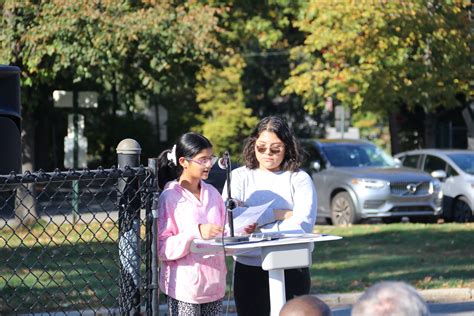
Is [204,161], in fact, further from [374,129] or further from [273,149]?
[374,129]

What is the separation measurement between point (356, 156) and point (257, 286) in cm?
1518

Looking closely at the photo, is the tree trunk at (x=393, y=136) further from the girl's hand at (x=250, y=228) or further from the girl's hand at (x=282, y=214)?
the girl's hand at (x=250, y=228)

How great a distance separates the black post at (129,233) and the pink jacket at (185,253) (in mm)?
225

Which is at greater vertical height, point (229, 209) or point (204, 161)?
point (204, 161)

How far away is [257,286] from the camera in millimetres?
5738

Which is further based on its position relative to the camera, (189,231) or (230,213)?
(189,231)

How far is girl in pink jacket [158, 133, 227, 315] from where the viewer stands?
5.14m

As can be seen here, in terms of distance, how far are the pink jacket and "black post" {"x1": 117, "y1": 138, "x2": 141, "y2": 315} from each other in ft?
0.74

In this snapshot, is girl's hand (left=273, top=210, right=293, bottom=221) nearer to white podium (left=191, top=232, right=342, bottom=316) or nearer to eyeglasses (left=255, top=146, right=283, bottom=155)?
eyeglasses (left=255, top=146, right=283, bottom=155)

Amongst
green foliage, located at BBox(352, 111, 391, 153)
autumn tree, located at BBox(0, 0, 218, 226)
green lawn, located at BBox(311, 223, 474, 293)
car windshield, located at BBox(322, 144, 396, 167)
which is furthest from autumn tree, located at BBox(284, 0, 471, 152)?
green foliage, located at BBox(352, 111, 391, 153)

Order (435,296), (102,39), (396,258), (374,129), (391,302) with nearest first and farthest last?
(391,302), (435,296), (396,258), (102,39), (374,129)

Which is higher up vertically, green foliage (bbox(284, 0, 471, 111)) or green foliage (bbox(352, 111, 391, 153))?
green foliage (bbox(284, 0, 471, 111))

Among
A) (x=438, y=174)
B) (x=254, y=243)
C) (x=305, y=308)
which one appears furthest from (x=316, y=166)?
(x=305, y=308)

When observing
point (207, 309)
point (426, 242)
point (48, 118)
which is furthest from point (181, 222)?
point (48, 118)
